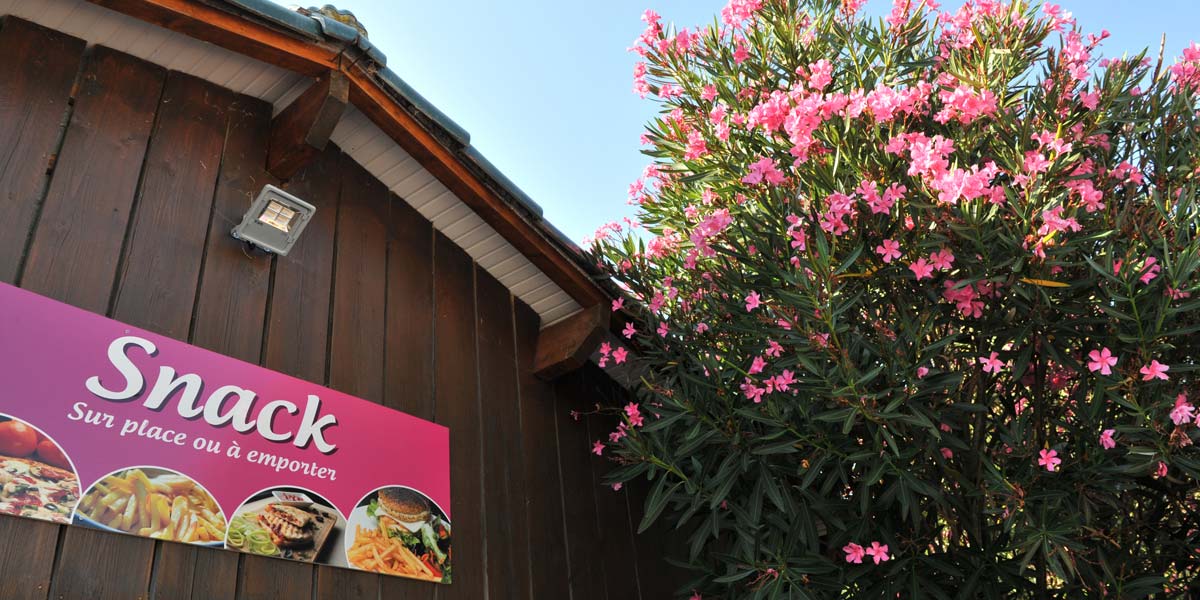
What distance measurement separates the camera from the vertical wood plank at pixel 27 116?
2.03 m

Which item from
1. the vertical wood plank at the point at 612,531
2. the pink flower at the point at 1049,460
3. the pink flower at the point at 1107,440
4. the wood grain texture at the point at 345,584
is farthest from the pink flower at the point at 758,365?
the wood grain texture at the point at 345,584

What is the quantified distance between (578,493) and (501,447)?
0.47 metres

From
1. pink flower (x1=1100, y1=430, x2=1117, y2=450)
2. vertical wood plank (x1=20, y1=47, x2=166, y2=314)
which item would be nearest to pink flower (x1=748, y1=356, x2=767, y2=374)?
pink flower (x1=1100, y1=430, x2=1117, y2=450)

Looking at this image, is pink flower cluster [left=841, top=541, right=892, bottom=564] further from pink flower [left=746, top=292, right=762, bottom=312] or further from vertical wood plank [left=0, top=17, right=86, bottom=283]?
vertical wood plank [left=0, top=17, right=86, bottom=283]

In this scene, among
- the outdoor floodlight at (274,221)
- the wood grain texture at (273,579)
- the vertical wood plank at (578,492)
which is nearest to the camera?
the wood grain texture at (273,579)

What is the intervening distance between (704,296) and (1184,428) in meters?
1.45

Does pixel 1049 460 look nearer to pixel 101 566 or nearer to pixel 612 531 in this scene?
pixel 612 531

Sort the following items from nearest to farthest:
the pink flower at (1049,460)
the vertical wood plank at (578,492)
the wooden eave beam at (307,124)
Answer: the pink flower at (1049,460), the wooden eave beam at (307,124), the vertical wood plank at (578,492)

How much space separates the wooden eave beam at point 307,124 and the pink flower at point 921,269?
180cm

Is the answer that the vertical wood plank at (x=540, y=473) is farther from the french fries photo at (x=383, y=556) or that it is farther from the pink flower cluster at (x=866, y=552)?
the pink flower cluster at (x=866, y=552)

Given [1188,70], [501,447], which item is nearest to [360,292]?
[501,447]

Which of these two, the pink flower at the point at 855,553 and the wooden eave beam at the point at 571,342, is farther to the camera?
the wooden eave beam at the point at 571,342

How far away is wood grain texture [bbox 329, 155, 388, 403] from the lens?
2727 millimetres

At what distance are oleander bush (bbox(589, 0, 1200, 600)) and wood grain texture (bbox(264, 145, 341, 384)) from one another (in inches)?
42.6
